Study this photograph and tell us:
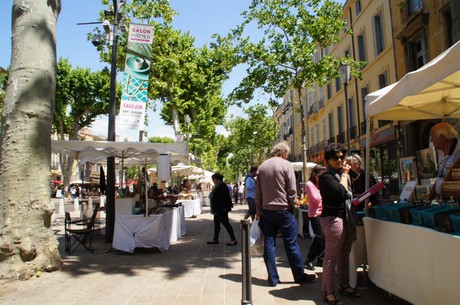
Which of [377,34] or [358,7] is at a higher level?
[358,7]

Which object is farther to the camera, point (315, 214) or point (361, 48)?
point (361, 48)

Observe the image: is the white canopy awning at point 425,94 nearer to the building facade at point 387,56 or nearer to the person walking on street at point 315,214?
the person walking on street at point 315,214

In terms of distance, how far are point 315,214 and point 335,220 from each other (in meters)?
0.95

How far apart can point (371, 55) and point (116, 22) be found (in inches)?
694

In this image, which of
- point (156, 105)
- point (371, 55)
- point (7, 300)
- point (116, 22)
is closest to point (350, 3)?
point (371, 55)

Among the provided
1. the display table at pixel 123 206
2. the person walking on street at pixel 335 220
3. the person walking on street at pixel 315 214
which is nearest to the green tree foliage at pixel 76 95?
the display table at pixel 123 206

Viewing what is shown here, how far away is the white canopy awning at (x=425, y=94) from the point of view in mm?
3125

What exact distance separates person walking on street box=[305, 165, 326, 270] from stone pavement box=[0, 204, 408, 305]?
0.22 meters

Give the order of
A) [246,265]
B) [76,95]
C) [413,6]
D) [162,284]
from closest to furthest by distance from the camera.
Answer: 1. [246,265]
2. [162,284]
3. [413,6]
4. [76,95]

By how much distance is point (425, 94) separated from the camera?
4.68 meters

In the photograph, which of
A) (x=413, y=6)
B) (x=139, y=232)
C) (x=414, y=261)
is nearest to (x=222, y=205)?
(x=139, y=232)

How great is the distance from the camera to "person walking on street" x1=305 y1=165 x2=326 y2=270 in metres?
5.02

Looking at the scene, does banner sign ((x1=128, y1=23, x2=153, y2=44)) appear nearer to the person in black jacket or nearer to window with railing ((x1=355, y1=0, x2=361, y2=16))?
the person in black jacket

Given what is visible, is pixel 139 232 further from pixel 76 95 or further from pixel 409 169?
pixel 76 95
